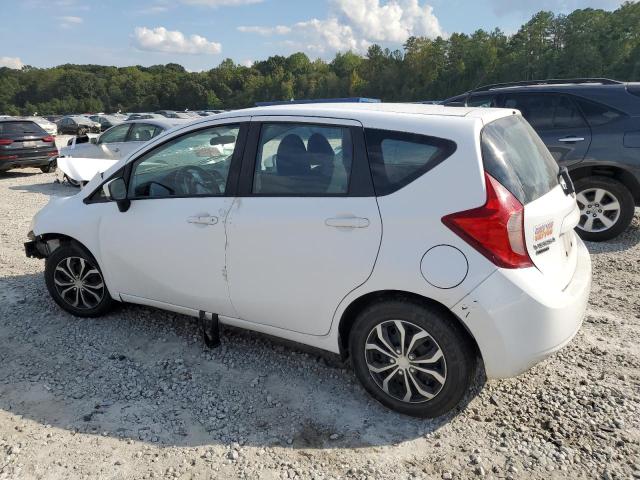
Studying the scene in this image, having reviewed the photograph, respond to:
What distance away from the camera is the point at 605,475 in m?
2.39

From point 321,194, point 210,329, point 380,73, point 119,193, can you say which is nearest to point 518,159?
point 321,194

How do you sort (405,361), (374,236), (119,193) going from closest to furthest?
(374,236) → (405,361) → (119,193)

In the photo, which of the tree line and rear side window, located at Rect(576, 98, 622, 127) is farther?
the tree line

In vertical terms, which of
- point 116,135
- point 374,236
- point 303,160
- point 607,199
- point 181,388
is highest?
point 303,160

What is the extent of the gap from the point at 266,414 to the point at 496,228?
1701 millimetres

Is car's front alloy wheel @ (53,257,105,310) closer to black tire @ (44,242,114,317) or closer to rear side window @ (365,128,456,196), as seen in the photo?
black tire @ (44,242,114,317)

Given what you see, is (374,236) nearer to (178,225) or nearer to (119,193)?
(178,225)

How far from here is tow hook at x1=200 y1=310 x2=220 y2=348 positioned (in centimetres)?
344

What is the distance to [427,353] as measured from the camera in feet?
8.78

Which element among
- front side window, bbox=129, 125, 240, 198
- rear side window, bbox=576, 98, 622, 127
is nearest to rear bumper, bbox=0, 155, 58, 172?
front side window, bbox=129, 125, 240, 198

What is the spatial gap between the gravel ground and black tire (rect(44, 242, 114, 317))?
16 cm

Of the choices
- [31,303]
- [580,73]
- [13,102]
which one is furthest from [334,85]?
[31,303]

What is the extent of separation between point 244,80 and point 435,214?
125 metres

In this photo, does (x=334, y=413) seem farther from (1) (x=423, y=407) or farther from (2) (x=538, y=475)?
(2) (x=538, y=475)
